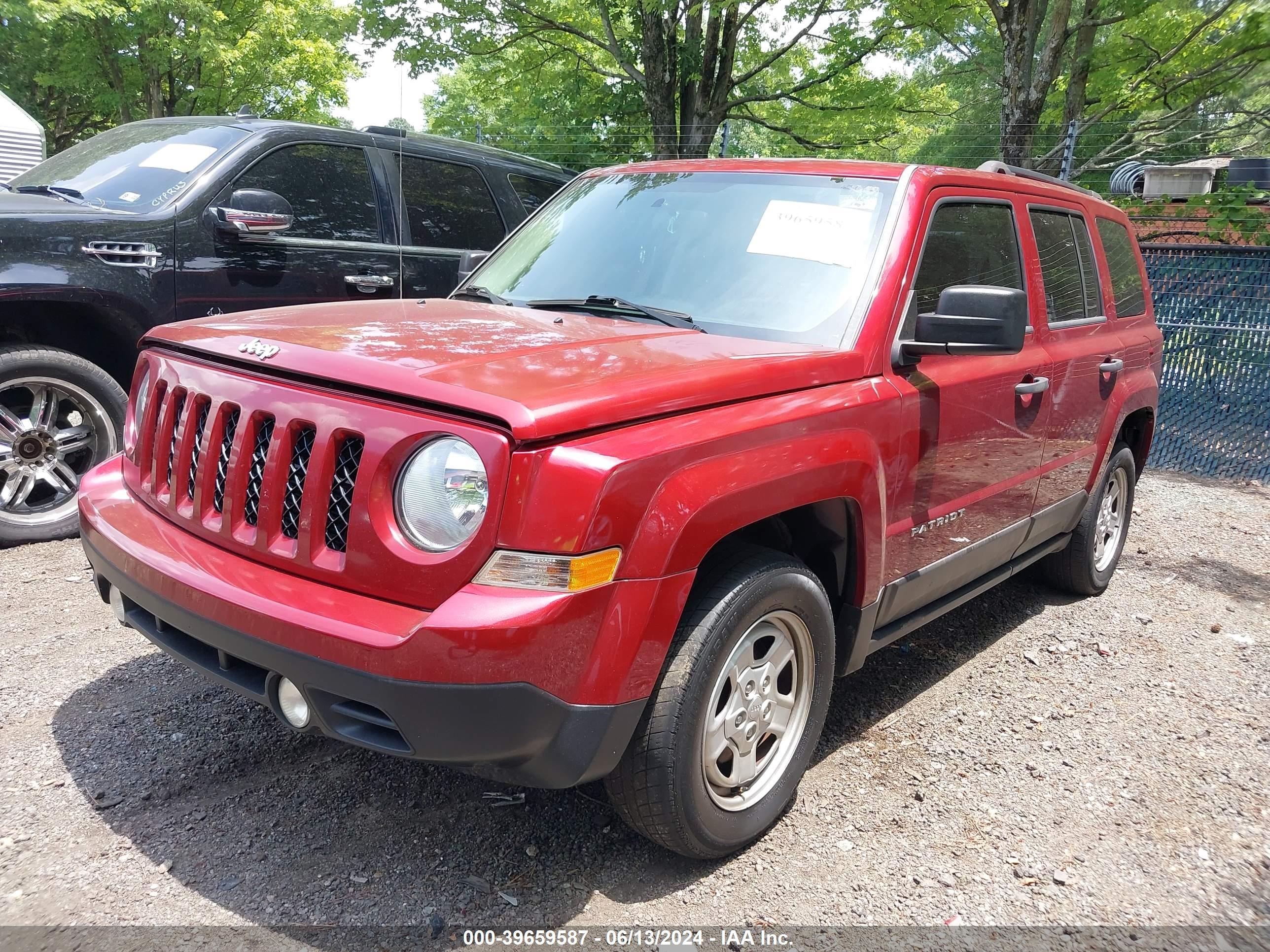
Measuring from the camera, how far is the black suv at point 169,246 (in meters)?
4.64

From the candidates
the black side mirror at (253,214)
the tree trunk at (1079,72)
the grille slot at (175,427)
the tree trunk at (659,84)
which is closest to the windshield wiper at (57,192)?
the black side mirror at (253,214)

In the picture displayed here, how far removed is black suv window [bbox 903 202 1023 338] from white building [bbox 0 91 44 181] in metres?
12.3

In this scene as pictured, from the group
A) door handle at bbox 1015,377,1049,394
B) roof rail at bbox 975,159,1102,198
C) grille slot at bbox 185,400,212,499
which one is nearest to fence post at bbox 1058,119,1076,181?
roof rail at bbox 975,159,1102,198

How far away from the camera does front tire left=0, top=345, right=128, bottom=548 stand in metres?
4.59

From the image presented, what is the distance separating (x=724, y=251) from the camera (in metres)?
3.41

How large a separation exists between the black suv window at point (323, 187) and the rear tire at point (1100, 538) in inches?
164

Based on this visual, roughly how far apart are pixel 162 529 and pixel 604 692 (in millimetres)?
1328

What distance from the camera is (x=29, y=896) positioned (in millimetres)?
2412

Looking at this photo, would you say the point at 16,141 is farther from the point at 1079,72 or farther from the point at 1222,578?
the point at 1079,72

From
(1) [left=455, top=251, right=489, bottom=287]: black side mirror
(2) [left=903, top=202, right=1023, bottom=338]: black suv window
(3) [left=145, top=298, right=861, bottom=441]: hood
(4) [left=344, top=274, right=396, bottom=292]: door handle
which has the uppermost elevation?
(2) [left=903, top=202, right=1023, bottom=338]: black suv window

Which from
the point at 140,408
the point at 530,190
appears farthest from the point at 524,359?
the point at 530,190

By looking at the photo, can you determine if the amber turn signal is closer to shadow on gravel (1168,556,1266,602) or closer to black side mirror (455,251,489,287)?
black side mirror (455,251,489,287)

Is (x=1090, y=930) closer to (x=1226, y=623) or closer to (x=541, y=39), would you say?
(x=1226, y=623)

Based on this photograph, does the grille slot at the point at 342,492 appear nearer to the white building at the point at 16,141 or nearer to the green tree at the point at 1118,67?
the green tree at the point at 1118,67
